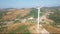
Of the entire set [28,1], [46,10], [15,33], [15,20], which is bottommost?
[15,33]

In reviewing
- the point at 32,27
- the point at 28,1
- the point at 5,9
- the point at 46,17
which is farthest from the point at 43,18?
the point at 5,9

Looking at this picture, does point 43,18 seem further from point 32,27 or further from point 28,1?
→ point 28,1

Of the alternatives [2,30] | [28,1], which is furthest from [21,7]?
[2,30]

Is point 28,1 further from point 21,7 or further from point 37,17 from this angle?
point 37,17

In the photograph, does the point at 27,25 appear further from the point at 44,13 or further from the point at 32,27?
the point at 44,13

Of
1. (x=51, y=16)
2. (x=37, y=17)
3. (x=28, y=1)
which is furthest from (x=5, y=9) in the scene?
(x=51, y=16)

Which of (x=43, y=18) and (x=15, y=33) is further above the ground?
(x=43, y=18)

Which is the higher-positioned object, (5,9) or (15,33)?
(5,9)
